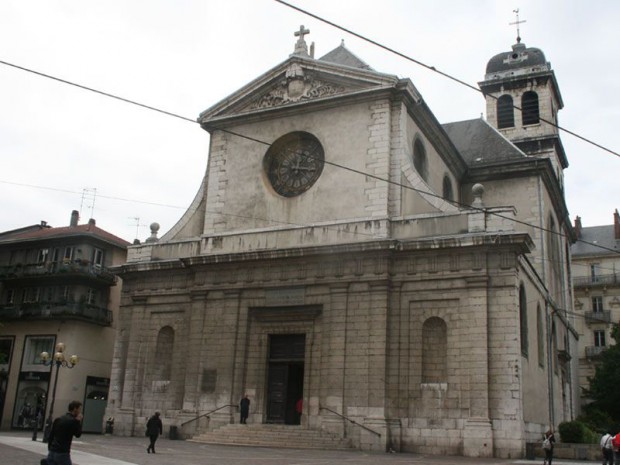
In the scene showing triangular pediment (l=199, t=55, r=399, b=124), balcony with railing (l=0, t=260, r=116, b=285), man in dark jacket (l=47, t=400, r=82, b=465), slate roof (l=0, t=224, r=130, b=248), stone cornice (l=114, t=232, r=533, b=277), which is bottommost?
man in dark jacket (l=47, t=400, r=82, b=465)

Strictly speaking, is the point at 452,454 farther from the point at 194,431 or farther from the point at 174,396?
the point at 174,396

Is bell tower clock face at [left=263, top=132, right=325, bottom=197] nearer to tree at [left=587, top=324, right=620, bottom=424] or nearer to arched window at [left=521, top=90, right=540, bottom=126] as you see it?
arched window at [left=521, top=90, right=540, bottom=126]

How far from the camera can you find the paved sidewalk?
616 inches

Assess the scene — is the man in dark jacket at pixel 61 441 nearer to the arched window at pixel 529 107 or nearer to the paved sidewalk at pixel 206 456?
the paved sidewalk at pixel 206 456

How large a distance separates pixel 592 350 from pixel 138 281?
3629 centimetres

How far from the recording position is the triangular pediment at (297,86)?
26.3m

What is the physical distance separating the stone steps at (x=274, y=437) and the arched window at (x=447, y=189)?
1272 centimetres

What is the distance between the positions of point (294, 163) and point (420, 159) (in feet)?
16.5

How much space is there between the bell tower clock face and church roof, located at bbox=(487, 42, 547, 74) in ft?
71.0

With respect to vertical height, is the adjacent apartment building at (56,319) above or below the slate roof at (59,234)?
A: below

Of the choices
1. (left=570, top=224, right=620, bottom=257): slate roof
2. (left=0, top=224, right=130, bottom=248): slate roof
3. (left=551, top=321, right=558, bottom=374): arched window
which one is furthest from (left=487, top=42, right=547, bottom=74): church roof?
(left=0, top=224, right=130, bottom=248): slate roof

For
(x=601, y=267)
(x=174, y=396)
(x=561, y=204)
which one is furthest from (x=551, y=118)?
(x=174, y=396)

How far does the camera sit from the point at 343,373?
23656 millimetres

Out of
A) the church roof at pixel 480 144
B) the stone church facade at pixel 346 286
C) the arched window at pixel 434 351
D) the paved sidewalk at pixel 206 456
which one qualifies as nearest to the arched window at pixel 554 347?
the stone church facade at pixel 346 286
